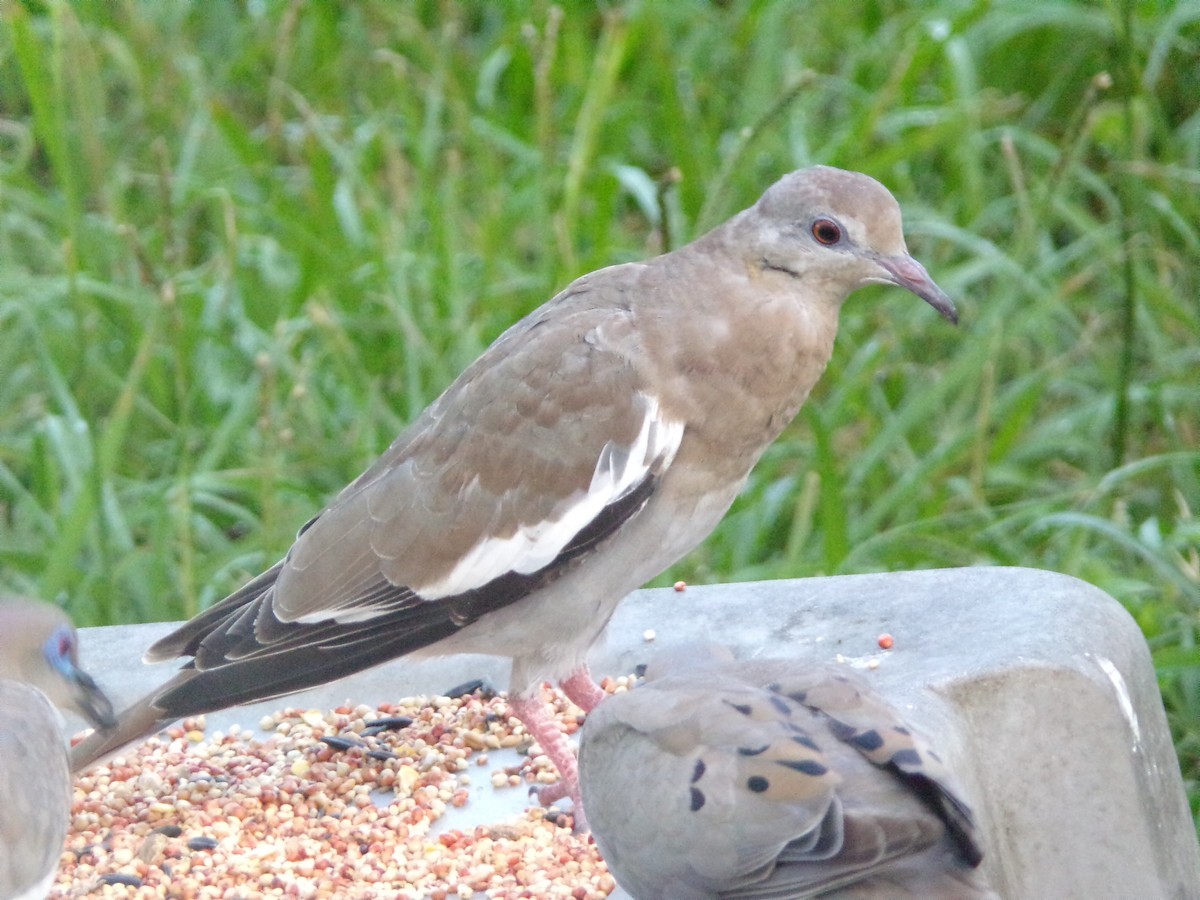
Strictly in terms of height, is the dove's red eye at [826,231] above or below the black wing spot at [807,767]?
above

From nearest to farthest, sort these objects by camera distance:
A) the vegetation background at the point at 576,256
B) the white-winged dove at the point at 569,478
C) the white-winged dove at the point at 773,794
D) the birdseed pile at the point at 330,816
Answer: the white-winged dove at the point at 773,794
the birdseed pile at the point at 330,816
the white-winged dove at the point at 569,478
the vegetation background at the point at 576,256

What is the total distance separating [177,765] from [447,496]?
25.3 inches

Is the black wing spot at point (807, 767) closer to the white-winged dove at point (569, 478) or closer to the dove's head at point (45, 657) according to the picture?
the white-winged dove at point (569, 478)

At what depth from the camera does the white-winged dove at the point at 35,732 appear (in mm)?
2152

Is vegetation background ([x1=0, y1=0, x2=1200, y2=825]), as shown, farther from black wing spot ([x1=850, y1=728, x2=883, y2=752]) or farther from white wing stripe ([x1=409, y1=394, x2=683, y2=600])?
black wing spot ([x1=850, y1=728, x2=883, y2=752])

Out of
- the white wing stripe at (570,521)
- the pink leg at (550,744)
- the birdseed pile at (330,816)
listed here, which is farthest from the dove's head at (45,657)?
the pink leg at (550,744)

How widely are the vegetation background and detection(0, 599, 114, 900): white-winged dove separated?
1019 millimetres

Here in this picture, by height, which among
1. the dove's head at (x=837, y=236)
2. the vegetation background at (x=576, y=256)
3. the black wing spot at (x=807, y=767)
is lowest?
the vegetation background at (x=576, y=256)

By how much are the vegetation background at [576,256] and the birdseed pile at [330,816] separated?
832 mm

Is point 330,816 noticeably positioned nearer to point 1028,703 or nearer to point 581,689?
point 581,689

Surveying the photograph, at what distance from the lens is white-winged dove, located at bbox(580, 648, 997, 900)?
1966 millimetres

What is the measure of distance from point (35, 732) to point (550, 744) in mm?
771

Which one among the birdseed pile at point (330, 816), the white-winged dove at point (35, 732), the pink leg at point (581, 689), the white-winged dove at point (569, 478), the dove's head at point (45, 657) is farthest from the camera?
the pink leg at point (581, 689)

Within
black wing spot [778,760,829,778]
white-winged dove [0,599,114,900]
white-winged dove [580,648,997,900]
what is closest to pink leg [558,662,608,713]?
white-winged dove [580,648,997,900]
